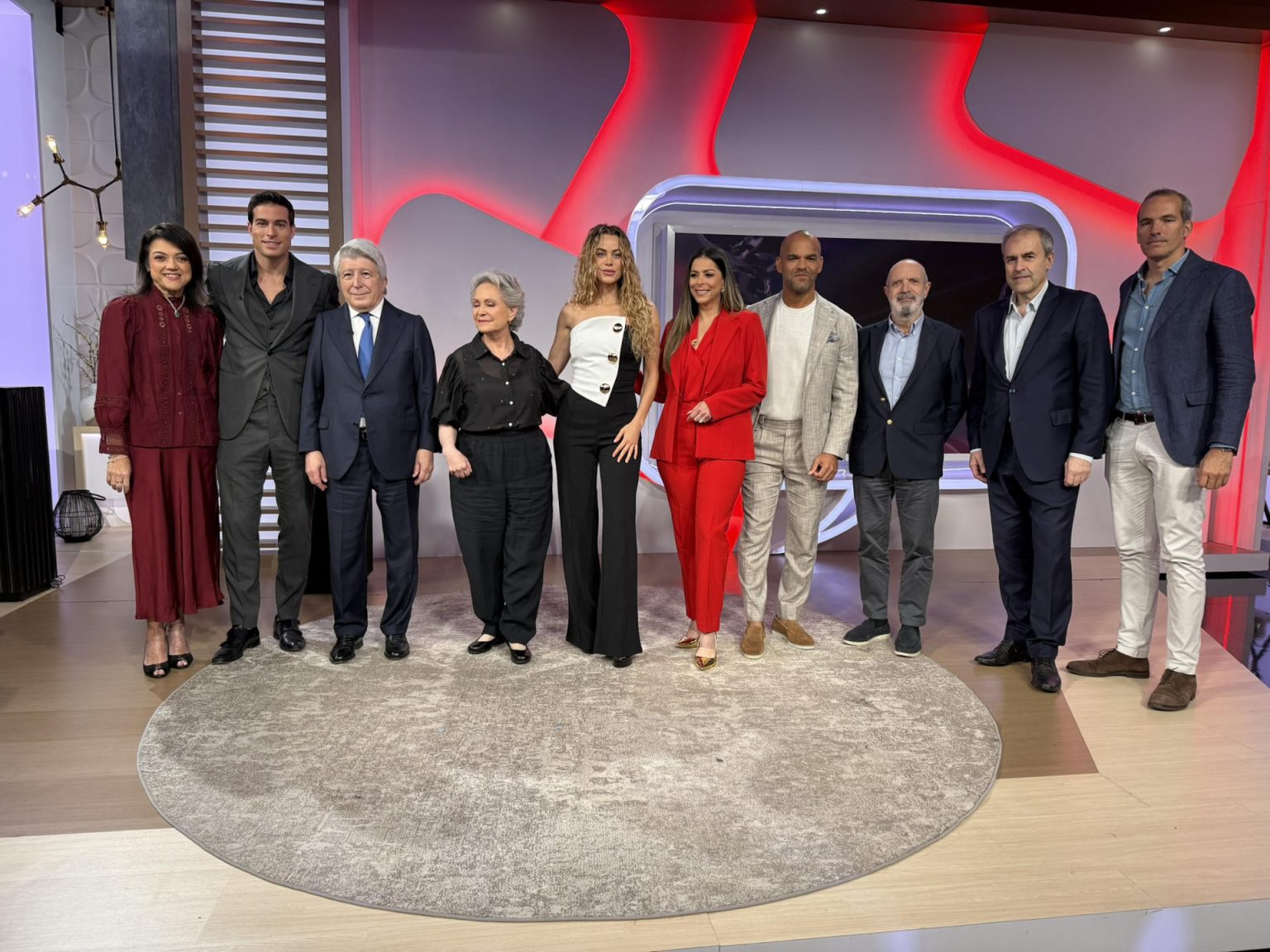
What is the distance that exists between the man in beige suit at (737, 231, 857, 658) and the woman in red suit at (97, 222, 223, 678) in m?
2.20

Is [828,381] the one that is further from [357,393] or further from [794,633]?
[357,393]

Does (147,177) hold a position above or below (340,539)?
above

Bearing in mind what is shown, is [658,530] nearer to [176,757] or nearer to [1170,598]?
[1170,598]

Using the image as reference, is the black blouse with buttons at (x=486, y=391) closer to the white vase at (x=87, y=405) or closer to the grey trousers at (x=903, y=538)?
the grey trousers at (x=903, y=538)

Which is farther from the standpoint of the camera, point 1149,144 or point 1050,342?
point 1149,144

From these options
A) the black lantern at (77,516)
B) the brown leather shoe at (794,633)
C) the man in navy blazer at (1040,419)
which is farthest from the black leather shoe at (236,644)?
the man in navy blazer at (1040,419)

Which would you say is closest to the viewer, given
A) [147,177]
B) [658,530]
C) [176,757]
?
[176,757]

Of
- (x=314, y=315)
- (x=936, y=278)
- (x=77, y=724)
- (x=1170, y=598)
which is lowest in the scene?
(x=77, y=724)

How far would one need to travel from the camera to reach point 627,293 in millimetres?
3375

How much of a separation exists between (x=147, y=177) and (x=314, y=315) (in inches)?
68.8

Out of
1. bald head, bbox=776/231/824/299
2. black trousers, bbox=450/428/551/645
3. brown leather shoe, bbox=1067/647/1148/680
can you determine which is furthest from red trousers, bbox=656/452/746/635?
brown leather shoe, bbox=1067/647/1148/680

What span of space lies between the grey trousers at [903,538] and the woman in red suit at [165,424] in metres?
2.70

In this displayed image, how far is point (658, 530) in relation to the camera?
18.2 feet

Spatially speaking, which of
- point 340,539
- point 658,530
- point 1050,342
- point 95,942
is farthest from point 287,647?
point 1050,342
